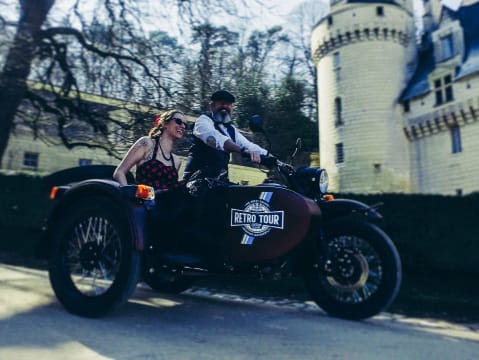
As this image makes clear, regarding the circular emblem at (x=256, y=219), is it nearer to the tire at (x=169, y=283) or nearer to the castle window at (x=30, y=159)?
the tire at (x=169, y=283)

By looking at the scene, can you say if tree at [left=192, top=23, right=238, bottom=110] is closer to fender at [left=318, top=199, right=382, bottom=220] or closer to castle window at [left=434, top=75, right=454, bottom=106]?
fender at [left=318, top=199, right=382, bottom=220]

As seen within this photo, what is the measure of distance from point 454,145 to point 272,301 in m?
28.2

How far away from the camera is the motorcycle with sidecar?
297 cm

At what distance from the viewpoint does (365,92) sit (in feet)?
98.6

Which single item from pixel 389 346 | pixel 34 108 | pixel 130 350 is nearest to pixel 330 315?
pixel 389 346

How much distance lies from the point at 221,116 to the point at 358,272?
1.70 m

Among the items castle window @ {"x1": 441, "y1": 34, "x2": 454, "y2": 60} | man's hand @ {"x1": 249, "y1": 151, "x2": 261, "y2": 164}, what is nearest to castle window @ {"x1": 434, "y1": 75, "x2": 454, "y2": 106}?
castle window @ {"x1": 441, "y1": 34, "x2": 454, "y2": 60}

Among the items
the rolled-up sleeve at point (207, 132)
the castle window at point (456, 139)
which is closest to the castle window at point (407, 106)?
the castle window at point (456, 139)

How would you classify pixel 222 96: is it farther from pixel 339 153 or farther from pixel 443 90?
pixel 443 90

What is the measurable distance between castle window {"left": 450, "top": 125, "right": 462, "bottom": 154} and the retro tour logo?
28593 mm

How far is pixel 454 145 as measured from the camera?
28.1 metres

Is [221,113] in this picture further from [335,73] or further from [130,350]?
[335,73]

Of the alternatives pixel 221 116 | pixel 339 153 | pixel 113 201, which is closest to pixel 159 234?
pixel 113 201

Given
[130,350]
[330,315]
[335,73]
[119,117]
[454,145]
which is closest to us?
[130,350]
